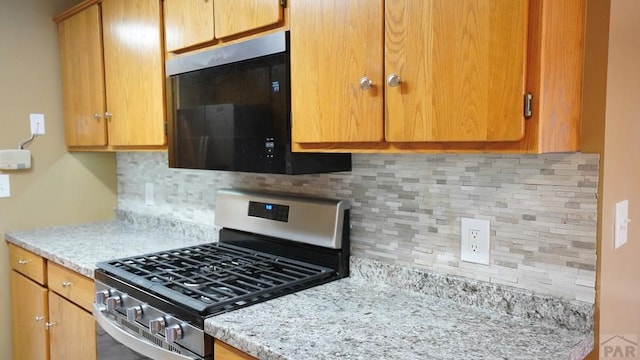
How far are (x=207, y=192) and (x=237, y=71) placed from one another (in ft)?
2.86

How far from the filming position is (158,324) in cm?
135

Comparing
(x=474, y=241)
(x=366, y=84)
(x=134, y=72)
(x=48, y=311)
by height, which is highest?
(x=134, y=72)

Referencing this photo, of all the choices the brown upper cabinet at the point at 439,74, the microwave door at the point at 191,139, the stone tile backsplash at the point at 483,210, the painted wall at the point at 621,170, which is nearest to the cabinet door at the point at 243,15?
the brown upper cabinet at the point at 439,74

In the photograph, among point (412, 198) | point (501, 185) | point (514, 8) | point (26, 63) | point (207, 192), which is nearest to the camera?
point (514, 8)

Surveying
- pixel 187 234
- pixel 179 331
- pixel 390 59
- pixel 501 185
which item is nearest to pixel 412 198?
pixel 501 185

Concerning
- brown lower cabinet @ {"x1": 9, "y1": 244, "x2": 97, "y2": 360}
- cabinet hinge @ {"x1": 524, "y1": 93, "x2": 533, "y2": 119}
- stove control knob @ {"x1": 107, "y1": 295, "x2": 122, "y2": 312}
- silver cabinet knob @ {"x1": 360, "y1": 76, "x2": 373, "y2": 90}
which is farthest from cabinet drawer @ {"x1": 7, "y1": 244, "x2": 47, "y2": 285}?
cabinet hinge @ {"x1": 524, "y1": 93, "x2": 533, "y2": 119}

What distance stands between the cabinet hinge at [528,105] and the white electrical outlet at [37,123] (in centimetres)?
255

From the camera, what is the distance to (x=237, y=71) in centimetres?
155

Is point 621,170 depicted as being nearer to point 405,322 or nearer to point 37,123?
point 405,322

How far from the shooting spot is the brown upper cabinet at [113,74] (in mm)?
1954

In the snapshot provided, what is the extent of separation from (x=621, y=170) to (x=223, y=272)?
1239mm

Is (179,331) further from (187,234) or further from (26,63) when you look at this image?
(26,63)

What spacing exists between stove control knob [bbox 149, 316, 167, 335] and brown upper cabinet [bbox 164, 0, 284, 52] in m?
0.94

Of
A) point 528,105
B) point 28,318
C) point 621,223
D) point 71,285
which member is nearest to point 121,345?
point 71,285
